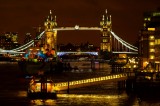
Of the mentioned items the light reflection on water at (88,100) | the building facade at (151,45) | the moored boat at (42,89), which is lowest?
the light reflection on water at (88,100)

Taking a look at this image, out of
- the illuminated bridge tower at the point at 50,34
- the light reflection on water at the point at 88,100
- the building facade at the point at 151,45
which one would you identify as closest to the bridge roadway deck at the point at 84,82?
the light reflection on water at the point at 88,100

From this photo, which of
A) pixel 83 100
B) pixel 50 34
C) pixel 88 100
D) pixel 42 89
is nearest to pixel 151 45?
pixel 88 100

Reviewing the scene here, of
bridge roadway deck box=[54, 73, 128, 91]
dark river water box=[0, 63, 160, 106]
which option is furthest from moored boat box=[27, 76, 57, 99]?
bridge roadway deck box=[54, 73, 128, 91]

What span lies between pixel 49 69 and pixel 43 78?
64623 millimetres

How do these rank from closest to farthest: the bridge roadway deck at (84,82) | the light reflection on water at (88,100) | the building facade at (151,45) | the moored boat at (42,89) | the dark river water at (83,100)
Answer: the dark river water at (83,100), the light reflection on water at (88,100), the moored boat at (42,89), the bridge roadway deck at (84,82), the building facade at (151,45)

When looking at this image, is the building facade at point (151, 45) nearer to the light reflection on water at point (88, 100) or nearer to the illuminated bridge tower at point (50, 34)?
the light reflection on water at point (88, 100)

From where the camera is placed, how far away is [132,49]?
135m

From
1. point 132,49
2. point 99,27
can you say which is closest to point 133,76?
point 132,49

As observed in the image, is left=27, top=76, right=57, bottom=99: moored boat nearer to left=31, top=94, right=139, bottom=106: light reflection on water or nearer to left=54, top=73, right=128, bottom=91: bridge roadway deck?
left=31, top=94, right=139, bottom=106: light reflection on water

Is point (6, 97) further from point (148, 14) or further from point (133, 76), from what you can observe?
point (148, 14)

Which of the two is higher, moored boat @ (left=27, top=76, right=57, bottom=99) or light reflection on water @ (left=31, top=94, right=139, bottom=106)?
moored boat @ (left=27, top=76, right=57, bottom=99)

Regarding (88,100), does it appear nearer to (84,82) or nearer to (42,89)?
(42,89)

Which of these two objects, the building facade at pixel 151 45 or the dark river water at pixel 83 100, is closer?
the dark river water at pixel 83 100

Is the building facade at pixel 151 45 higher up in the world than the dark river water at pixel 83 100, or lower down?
higher up
